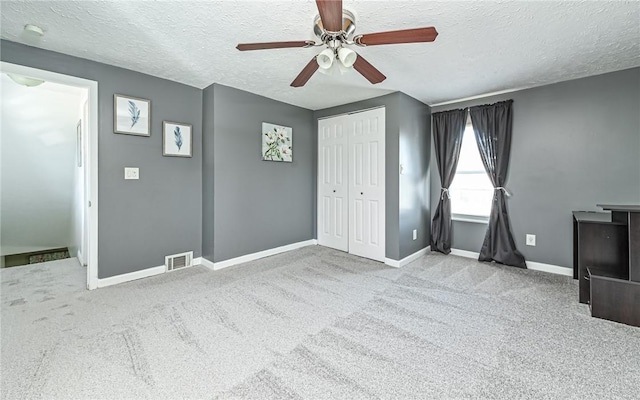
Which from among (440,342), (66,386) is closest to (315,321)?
(440,342)

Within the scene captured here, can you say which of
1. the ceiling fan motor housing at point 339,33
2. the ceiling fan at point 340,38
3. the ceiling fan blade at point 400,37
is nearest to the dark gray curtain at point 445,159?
the ceiling fan at point 340,38

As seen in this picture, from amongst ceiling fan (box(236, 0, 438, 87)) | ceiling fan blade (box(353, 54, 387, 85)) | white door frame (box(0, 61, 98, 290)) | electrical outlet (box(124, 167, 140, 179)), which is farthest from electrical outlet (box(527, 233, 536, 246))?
white door frame (box(0, 61, 98, 290))

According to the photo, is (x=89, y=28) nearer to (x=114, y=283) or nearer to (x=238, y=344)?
(x=114, y=283)

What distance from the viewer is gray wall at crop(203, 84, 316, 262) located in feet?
10.7

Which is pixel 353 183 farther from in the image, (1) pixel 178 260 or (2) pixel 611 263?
(2) pixel 611 263

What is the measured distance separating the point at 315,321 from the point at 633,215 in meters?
2.59

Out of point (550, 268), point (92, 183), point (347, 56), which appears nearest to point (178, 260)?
point (92, 183)

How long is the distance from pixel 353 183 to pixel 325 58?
2.37 meters

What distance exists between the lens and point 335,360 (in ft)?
5.34

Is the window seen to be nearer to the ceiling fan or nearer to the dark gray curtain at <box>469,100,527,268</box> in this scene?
the dark gray curtain at <box>469,100,527,268</box>

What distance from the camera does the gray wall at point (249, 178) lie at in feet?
10.7

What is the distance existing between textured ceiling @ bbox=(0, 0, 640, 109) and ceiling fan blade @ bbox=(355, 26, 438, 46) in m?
0.34

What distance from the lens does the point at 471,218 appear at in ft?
12.4

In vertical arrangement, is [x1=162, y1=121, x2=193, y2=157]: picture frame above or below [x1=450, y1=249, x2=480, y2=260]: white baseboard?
above
